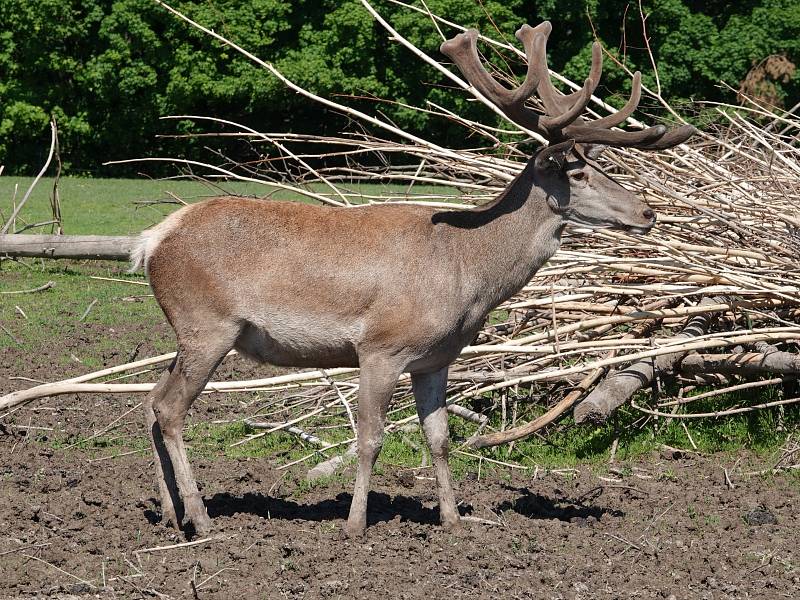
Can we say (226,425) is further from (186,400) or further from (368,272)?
(368,272)

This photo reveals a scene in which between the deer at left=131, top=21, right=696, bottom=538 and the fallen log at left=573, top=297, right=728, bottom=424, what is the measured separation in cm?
113

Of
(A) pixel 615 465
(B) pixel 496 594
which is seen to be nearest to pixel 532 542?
(B) pixel 496 594

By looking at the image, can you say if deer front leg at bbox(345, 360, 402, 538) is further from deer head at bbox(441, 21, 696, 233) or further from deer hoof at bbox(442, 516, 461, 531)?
deer head at bbox(441, 21, 696, 233)

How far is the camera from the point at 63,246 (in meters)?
13.5

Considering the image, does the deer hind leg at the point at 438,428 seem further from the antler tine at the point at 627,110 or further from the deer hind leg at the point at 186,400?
the antler tine at the point at 627,110

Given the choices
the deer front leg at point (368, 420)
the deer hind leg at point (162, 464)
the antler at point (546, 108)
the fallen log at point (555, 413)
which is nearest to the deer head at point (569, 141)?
the antler at point (546, 108)

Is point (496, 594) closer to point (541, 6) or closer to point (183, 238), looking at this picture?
point (183, 238)

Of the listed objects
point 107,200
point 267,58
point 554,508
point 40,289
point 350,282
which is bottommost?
point 107,200

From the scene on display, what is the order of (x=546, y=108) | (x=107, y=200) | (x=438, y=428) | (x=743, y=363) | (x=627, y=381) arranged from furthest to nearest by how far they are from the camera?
(x=107, y=200) < (x=743, y=363) < (x=627, y=381) < (x=438, y=428) < (x=546, y=108)

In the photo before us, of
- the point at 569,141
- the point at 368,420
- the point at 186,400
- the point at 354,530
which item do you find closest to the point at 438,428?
the point at 368,420

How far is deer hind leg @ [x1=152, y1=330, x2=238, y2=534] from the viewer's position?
19.4 feet

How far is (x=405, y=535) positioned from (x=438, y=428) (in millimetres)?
630

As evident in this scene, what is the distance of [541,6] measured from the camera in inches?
1410

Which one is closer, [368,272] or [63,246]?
[368,272]
